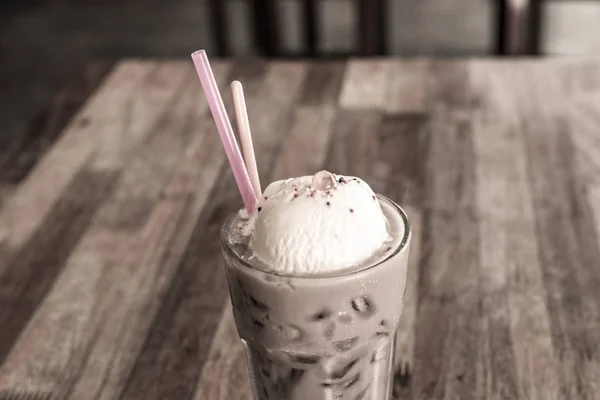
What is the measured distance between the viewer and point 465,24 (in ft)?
12.2

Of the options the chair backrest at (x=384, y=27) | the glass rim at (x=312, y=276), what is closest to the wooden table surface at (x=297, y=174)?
the glass rim at (x=312, y=276)

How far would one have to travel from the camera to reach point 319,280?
625mm

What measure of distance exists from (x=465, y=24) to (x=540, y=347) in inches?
119

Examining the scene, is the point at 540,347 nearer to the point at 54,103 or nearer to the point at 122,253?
the point at 122,253

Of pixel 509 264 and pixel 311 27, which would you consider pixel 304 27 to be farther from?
pixel 509 264

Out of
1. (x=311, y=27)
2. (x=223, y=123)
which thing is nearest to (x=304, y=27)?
(x=311, y=27)

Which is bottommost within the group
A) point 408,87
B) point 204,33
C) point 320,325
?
point 204,33

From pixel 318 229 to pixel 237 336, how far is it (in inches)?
12.3

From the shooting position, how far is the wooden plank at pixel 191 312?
854 millimetres

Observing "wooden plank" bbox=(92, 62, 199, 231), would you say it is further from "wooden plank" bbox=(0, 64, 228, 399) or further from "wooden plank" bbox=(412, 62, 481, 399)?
"wooden plank" bbox=(412, 62, 481, 399)

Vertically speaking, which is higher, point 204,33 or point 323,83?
point 323,83

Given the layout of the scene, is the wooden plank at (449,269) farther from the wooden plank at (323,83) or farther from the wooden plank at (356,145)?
the wooden plank at (323,83)

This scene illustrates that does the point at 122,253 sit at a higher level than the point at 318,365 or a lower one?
lower

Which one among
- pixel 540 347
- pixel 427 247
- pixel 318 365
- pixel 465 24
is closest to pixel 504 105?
pixel 427 247
